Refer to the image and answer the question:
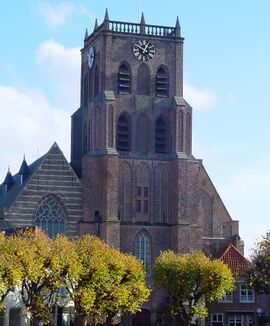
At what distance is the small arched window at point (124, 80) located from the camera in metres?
108

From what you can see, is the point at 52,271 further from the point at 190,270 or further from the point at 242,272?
the point at 242,272

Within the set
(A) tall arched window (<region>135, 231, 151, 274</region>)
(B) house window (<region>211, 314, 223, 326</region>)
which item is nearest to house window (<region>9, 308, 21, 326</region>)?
(A) tall arched window (<region>135, 231, 151, 274</region>)

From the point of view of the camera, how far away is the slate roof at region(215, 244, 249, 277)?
106 metres

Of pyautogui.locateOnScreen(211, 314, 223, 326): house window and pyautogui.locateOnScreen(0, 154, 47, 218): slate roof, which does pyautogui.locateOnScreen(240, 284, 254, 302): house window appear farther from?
pyautogui.locateOnScreen(0, 154, 47, 218): slate roof

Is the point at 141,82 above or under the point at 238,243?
above

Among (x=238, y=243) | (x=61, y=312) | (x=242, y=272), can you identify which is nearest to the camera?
(x=61, y=312)

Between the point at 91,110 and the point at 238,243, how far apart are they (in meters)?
20.2

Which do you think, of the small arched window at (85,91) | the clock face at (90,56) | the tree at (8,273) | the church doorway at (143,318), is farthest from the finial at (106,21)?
the tree at (8,273)

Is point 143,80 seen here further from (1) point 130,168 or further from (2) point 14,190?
(2) point 14,190

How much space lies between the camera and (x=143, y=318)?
10575cm

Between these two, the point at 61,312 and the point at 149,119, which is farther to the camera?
the point at 149,119

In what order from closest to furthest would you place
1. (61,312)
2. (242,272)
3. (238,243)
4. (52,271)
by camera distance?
(52,271) → (61,312) → (242,272) → (238,243)

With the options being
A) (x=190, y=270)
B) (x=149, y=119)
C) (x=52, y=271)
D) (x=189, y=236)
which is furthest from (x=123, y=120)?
(x=52, y=271)

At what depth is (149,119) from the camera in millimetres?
108438
